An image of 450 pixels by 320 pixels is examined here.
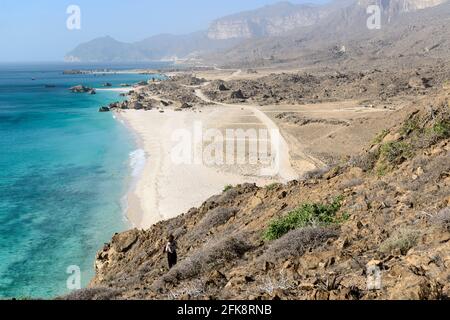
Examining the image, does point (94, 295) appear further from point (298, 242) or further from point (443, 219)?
point (443, 219)

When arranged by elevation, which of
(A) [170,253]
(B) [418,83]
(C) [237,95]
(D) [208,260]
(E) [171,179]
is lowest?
(E) [171,179]

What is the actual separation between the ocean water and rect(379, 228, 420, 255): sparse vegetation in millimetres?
12007

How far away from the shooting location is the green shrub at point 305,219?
31.7 feet

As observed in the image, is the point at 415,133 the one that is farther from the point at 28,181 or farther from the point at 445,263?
the point at 28,181

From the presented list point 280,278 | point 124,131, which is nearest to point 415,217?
point 280,278

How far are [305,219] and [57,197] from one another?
20251 millimetres

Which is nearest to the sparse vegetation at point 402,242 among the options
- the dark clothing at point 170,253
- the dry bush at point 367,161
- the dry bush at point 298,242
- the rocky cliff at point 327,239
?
the rocky cliff at point 327,239

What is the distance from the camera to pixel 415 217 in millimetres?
8234

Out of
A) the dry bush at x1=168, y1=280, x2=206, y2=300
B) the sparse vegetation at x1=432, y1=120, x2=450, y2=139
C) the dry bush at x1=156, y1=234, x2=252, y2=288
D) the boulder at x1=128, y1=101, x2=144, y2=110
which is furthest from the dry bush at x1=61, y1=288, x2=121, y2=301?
the boulder at x1=128, y1=101, x2=144, y2=110

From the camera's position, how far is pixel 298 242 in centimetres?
837

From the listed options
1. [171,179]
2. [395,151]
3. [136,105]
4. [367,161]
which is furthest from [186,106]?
[395,151]

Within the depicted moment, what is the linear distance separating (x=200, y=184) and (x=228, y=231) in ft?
50.0

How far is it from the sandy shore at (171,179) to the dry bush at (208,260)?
1245 centimetres

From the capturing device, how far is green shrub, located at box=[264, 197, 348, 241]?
31.7 feet
